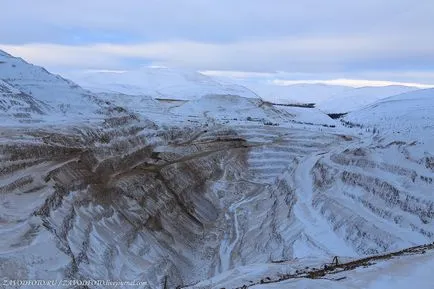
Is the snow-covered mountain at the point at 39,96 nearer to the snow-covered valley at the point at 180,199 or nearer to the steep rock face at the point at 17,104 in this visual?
the steep rock face at the point at 17,104

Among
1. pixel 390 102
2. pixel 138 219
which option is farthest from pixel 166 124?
pixel 390 102

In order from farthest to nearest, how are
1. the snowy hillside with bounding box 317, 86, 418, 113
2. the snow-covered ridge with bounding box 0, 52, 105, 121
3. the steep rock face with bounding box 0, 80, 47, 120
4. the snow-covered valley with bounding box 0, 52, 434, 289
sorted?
the snowy hillside with bounding box 317, 86, 418, 113 → the snow-covered ridge with bounding box 0, 52, 105, 121 → the steep rock face with bounding box 0, 80, 47, 120 → the snow-covered valley with bounding box 0, 52, 434, 289

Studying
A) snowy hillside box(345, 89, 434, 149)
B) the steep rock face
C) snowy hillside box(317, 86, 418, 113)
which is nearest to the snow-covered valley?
the steep rock face

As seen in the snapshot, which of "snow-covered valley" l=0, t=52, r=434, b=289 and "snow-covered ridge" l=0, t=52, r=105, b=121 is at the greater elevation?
"snow-covered ridge" l=0, t=52, r=105, b=121

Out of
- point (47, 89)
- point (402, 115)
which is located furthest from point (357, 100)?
point (47, 89)

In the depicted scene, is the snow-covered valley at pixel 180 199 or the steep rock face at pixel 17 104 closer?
the snow-covered valley at pixel 180 199

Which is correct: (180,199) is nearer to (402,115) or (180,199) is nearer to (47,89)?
(47,89)

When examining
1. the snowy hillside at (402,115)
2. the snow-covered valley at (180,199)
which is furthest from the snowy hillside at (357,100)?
the snow-covered valley at (180,199)

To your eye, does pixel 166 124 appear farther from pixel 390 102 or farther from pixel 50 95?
pixel 390 102

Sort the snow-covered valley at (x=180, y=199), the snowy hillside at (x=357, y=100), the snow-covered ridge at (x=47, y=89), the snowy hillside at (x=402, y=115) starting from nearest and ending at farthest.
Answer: the snow-covered valley at (x=180, y=199)
the snow-covered ridge at (x=47, y=89)
the snowy hillside at (x=402, y=115)
the snowy hillside at (x=357, y=100)

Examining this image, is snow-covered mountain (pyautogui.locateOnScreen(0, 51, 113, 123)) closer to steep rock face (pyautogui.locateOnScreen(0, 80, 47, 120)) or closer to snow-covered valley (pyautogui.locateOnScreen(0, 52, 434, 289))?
steep rock face (pyautogui.locateOnScreen(0, 80, 47, 120))
